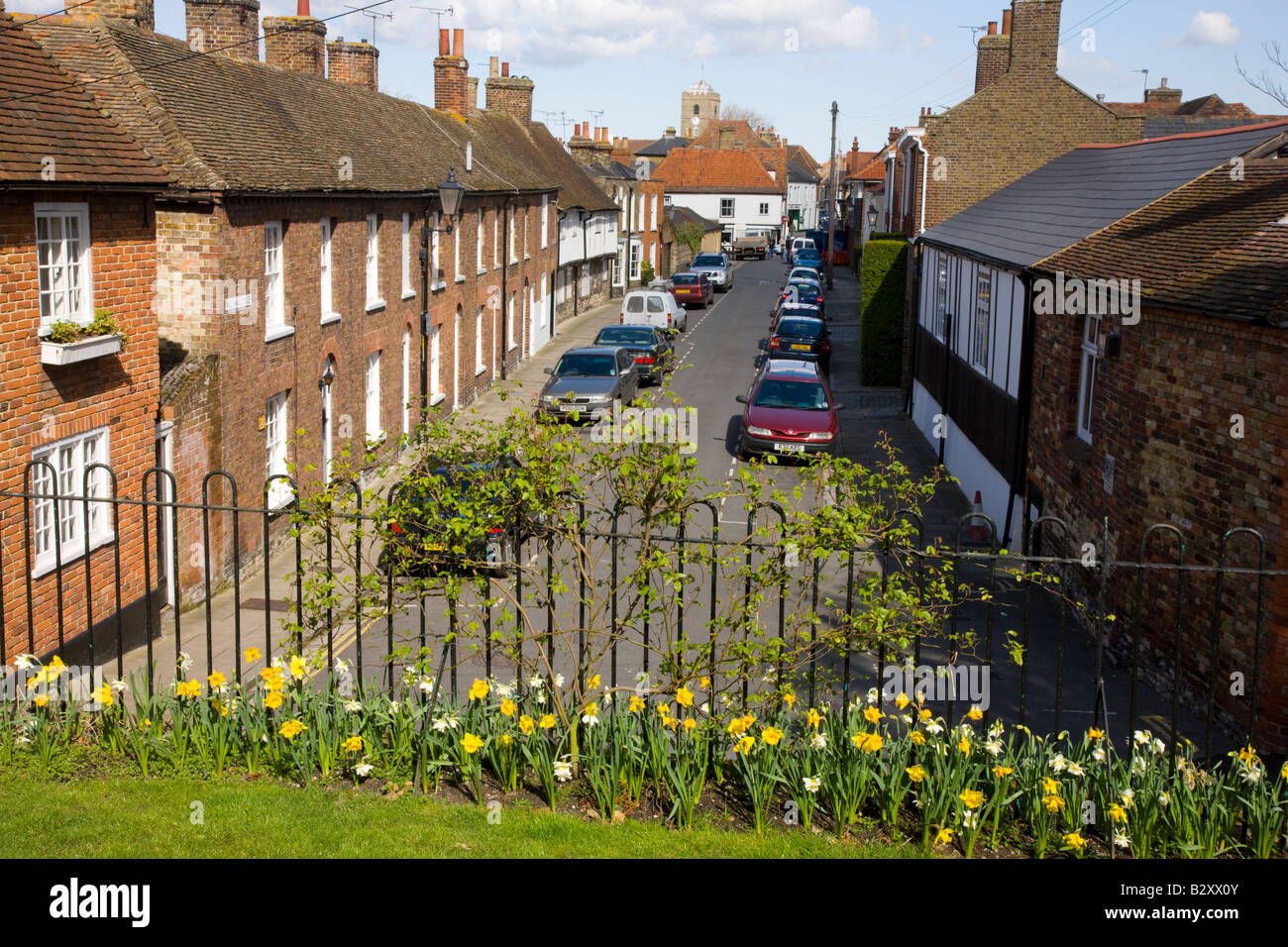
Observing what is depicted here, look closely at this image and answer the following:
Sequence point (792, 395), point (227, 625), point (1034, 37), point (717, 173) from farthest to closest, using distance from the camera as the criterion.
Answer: point (717, 173)
point (1034, 37)
point (792, 395)
point (227, 625)

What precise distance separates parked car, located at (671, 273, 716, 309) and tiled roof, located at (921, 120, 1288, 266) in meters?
31.2

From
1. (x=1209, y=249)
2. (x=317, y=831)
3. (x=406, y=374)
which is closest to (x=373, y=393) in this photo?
(x=406, y=374)

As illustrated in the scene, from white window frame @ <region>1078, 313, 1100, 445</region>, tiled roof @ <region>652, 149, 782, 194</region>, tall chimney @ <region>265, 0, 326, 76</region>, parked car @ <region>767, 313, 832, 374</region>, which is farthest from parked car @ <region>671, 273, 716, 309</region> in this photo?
white window frame @ <region>1078, 313, 1100, 445</region>

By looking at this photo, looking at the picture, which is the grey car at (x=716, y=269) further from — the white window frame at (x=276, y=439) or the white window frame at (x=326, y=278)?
the white window frame at (x=276, y=439)

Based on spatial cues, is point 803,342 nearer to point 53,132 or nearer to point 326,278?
point 326,278

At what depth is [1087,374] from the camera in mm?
16281

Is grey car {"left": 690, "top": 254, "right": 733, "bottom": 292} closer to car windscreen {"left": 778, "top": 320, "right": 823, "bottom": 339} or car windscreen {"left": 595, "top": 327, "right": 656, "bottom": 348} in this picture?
car windscreen {"left": 778, "top": 320, "right": 823, "bottom": 339}

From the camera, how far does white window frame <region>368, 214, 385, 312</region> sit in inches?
947

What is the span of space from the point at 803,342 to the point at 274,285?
2297 centimetres

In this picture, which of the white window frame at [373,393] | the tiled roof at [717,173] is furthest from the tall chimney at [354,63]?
the tiled roof at [717,173]

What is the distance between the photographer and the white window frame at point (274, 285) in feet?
61.1

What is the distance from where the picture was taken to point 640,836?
634 centimetres

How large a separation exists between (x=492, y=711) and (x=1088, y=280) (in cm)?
1060

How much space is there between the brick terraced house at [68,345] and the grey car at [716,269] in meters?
53.6
